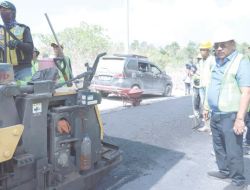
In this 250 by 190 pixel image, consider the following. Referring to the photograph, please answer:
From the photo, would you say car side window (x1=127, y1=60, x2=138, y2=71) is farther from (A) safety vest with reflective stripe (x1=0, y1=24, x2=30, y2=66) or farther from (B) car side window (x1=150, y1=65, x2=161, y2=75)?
(A) safety vest with reflective stripe (x1=0, y1=24, x2=30, y2=66)

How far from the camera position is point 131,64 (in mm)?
11266

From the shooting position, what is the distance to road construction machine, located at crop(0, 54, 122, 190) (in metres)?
2.16

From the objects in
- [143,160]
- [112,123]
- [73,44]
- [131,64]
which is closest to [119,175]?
[143,160]

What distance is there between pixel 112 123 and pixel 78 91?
12.9 ft

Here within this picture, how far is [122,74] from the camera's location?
10.7 m

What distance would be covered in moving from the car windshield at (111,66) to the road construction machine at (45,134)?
7.89 meters

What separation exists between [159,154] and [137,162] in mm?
611

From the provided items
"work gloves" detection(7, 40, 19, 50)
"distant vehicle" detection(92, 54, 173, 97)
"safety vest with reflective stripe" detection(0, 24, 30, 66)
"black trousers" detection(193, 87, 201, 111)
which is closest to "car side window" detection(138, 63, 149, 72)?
"distant vehicle" detection(92, 54, 173, 97)

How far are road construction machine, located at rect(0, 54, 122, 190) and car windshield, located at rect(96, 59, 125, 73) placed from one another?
25.9ft

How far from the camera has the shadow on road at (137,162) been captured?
136 inches

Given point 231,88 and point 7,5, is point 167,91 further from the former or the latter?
point 7,5

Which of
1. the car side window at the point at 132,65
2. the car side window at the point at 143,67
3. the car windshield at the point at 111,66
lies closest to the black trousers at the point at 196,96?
the car windshield at the point at 111,66

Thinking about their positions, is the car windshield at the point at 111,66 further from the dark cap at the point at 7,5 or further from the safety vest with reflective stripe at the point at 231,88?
the safety vest with reflective stripe at the point at 231,88

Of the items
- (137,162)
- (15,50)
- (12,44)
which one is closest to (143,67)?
(137,162)
